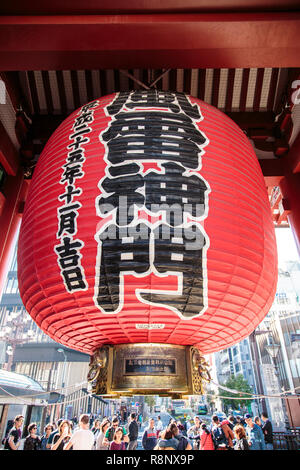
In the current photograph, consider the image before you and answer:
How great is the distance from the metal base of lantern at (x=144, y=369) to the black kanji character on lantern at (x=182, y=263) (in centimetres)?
37

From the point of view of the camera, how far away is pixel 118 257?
1150mm

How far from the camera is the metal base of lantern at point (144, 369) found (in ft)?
4.62

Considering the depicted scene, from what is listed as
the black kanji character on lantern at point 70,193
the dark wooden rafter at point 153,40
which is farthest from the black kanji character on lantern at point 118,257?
the dark wooden rafter at point 153,40

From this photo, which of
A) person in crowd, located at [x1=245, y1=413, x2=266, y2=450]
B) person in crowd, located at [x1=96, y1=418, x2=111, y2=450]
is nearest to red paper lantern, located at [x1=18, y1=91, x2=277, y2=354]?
person in crowd, located at [x1=96, y1=418, x2=111, y2=450]

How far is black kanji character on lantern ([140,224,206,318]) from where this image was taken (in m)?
1.14

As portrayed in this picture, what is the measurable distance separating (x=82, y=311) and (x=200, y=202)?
72cm

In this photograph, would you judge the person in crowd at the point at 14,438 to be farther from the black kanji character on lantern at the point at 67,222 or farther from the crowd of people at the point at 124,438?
Result: the black kanji character on lantern at the point at 67,222

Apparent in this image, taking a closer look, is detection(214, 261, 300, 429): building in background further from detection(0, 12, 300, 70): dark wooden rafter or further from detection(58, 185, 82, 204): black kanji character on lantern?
detection(58, 185, 82, 204): black kanji character on lantern

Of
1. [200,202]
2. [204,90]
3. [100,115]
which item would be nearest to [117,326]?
[200,202]

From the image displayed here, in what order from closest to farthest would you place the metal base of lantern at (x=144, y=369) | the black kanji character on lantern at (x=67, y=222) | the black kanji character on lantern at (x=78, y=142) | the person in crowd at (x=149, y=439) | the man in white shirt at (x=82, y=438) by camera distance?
the black kanji character on lantern at (x=67, y=222) → the metal base of lantern at (x=144, y=369) → the black kanji character on lantern at (x=78, y=142) → the man in white shirt at (x=82, y=438) → the person in crowd at (x=149, y=439)

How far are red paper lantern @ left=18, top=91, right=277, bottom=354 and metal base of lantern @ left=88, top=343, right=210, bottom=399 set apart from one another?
0.05 m

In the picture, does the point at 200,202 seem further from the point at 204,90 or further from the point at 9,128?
the point at 9,128

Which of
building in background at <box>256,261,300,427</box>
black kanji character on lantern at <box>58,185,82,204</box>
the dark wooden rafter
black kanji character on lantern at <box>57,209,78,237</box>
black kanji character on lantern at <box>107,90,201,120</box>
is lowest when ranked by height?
black kanji character on lantern at <box>57,209,78,237</box>

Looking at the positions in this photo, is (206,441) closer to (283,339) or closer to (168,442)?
(168,442)
